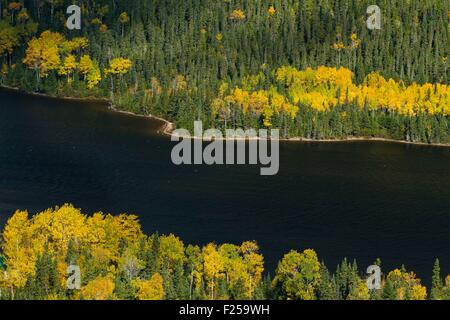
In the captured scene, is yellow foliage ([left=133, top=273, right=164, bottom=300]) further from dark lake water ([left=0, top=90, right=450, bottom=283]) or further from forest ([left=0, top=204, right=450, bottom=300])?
dark lake water ([left=0, top=90, right=450, bottom=283])

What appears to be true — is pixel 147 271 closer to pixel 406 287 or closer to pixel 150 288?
pixel 150 288

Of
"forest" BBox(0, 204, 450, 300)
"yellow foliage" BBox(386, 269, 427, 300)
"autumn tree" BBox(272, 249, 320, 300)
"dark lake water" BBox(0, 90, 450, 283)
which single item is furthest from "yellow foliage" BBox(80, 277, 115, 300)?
"yellow foliage" BBox(386, 269, 427, 300)

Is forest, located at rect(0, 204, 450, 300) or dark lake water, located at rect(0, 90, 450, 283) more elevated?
dark lake water, located at rect(0, 90, 450, 283)

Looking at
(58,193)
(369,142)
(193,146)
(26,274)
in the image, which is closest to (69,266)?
(26,274)

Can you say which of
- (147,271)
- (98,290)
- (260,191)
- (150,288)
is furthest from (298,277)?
(260,191)

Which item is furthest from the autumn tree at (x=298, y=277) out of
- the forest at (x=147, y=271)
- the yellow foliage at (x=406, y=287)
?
the yellow foliage at (x=406, y=287)

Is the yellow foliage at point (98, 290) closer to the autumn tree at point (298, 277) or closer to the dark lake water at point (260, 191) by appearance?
the autumn tree at point (298, 277)
